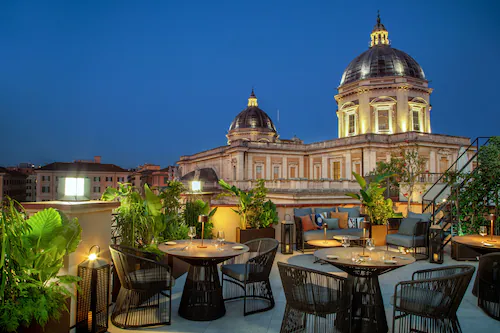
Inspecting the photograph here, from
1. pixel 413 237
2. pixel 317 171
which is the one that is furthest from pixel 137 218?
pixel 317 171

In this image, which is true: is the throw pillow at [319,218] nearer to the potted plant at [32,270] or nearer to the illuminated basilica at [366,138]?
the potted plant at [32,270]

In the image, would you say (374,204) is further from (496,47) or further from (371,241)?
(496,47)

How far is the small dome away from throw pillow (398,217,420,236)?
105ft

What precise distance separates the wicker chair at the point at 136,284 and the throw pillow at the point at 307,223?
5582 mm

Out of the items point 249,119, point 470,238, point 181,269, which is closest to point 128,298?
point 181,269

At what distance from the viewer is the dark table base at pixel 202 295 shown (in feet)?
17.5

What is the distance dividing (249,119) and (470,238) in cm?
5165

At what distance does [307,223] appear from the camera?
10375 mm

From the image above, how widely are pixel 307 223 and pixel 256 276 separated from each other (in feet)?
16.4

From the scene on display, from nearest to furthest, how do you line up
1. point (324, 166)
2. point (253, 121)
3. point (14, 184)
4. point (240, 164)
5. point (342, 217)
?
point (342, 217) < point (324, 166) < point (240, 164) < point (14, 184) < point (253, 121)

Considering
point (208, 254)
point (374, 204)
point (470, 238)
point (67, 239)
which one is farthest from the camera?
point (374, 204)

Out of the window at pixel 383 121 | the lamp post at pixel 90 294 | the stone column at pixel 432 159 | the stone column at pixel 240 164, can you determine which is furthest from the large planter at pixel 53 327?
the window at pixel 383 121

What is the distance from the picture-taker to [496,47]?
402ft

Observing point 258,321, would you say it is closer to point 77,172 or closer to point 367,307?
point 367,307
